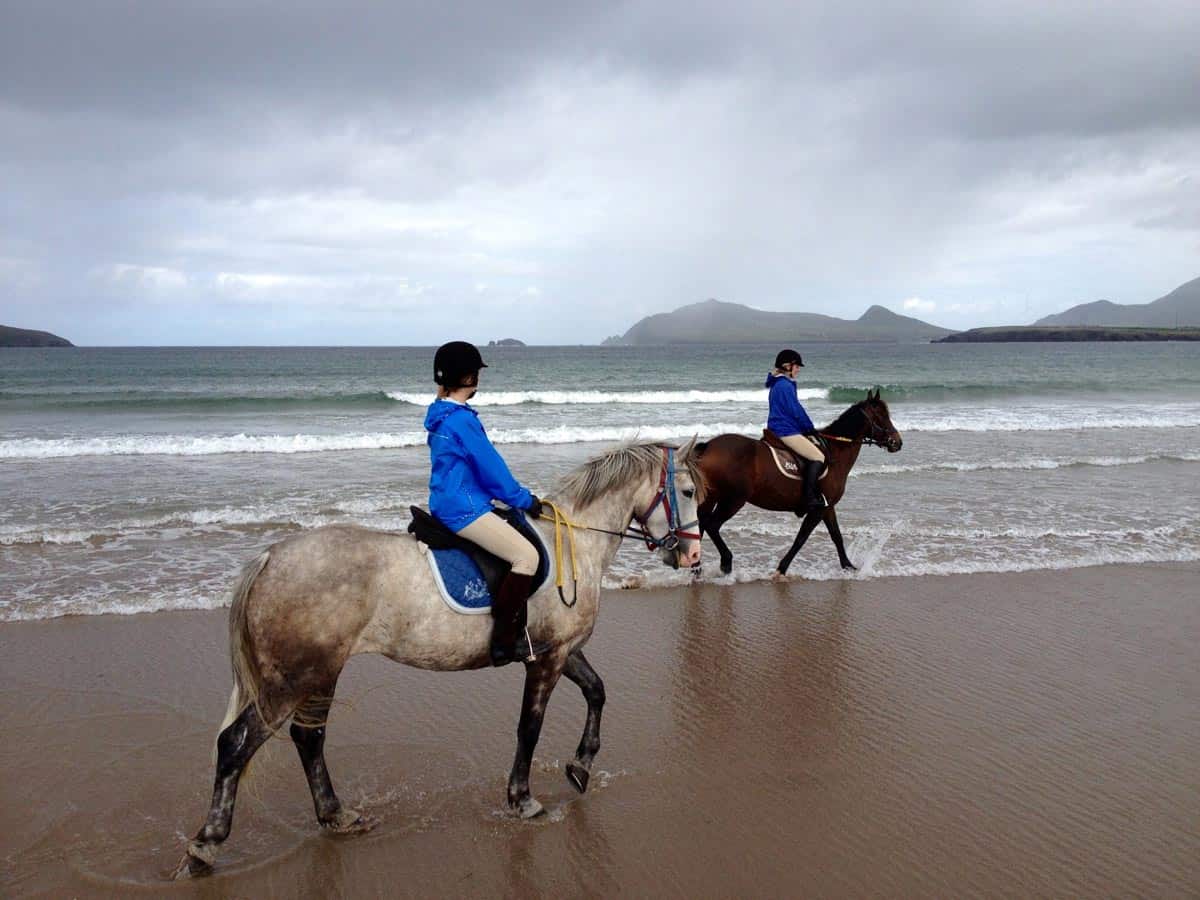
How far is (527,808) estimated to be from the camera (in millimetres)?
4230

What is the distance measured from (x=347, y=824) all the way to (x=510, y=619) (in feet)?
4.40

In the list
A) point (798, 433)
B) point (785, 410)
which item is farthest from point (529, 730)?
point (798, 433)

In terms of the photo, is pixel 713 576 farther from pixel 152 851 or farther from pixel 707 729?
pixel 152 851

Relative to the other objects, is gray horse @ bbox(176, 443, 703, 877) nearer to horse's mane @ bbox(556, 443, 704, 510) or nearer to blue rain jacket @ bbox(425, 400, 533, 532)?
horse's mane @ bbox(556, 443, 704, 510)

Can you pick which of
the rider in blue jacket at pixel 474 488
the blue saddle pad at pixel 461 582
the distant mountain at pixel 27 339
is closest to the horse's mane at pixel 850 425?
the rider in blue jacket at pixel 474 488

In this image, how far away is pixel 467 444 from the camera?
391 centimetres

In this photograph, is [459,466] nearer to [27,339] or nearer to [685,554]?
[685,554]

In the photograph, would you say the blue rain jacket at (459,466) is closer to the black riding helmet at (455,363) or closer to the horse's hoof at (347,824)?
the black riding helmet at (455,363)

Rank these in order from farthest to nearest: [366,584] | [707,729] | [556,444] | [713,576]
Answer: [556,444], [713,576], [707,729], [366,584]

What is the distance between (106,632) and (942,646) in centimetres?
731

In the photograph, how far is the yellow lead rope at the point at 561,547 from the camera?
421 centimetres

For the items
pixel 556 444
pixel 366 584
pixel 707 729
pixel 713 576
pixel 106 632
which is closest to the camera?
pixel 366 584

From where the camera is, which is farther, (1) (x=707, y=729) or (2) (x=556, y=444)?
(2) (x=556, y=444)

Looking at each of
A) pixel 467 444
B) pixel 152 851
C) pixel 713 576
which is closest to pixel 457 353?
pixel 467 444
